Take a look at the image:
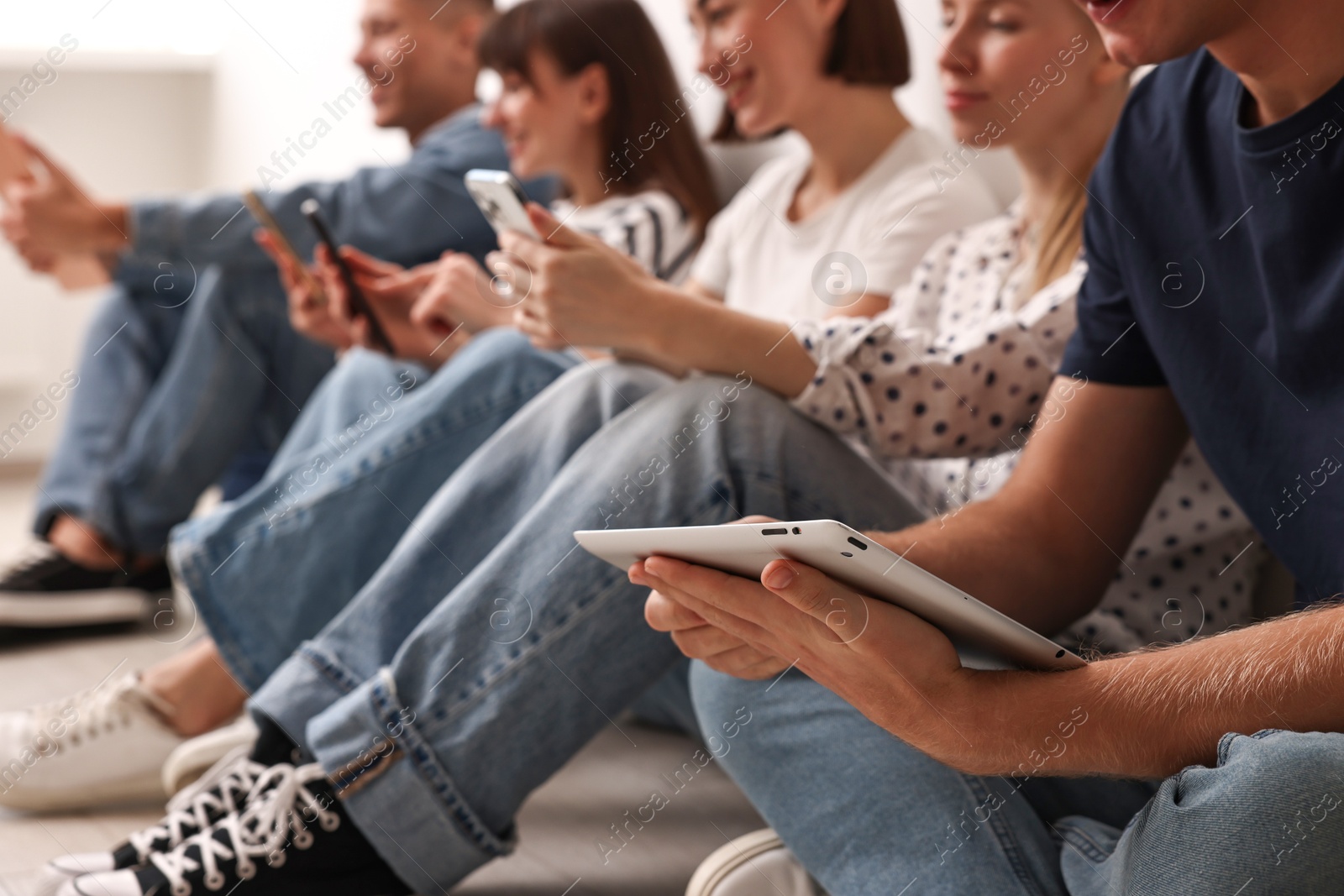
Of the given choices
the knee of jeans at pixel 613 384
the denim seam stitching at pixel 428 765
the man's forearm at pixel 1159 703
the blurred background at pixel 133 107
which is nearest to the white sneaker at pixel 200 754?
the denim seam stitching at pixel 428 765

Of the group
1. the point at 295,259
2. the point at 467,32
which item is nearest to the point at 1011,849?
the point at 295,259

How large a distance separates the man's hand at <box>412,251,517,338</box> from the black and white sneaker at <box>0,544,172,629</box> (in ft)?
2.27

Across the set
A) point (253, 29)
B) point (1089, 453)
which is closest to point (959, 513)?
point (1089, 453)

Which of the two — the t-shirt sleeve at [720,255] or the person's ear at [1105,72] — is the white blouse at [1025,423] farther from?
the t-shirt sleeve at [720,255]

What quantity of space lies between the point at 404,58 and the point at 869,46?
35.3 inches

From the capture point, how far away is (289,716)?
2.47ft

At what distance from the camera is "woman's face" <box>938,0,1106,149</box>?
890 millimetres

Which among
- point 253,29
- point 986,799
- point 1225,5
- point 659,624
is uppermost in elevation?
point 253,29

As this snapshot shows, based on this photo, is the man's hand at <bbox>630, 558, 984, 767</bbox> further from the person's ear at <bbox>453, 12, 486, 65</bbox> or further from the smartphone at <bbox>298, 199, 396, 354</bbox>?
the person's ear at <bbox>453, 12, 486, 65</bbox>

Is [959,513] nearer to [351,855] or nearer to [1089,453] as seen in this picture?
[1089,453]

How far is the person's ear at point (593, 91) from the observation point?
144 cm

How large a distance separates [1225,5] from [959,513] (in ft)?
0.99

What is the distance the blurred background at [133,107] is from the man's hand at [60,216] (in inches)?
39.8

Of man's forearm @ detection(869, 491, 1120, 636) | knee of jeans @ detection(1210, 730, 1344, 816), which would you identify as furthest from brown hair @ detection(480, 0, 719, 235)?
knee of jeans @ detection(1210, 730, 1344, 816)
